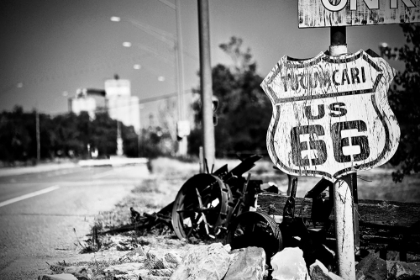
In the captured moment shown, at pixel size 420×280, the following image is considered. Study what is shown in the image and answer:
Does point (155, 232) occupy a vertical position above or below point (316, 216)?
below

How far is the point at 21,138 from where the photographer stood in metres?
63.6

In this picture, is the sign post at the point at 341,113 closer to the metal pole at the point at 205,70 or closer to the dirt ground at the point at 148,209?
the dirt ground at the point at 148,209

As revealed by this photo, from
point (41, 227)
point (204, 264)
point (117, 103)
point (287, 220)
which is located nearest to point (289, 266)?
point (204, 264)

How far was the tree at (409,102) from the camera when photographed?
9.74 metres

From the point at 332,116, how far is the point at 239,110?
4195cm

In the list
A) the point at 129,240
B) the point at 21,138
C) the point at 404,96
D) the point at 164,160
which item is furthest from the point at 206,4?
the point at 21,138

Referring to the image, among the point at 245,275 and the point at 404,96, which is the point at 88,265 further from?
the point at 404,96

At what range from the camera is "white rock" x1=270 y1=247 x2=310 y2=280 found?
4777mm

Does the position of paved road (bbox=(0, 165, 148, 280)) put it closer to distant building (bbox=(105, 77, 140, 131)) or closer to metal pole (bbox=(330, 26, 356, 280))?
metal pole (bbox=(330, 26, 356, 280))

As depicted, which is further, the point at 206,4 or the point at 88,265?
the point at 206,4

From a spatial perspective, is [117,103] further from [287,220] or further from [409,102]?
[287,220]

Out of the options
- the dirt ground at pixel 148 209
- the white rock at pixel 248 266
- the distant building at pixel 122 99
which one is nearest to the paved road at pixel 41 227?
the dirt ground at pixel 148 209

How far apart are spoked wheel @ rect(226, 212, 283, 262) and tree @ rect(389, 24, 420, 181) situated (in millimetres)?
5041

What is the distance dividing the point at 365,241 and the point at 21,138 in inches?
2490
